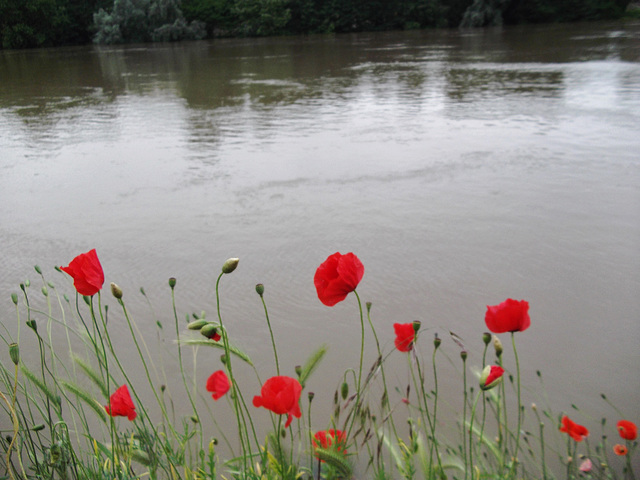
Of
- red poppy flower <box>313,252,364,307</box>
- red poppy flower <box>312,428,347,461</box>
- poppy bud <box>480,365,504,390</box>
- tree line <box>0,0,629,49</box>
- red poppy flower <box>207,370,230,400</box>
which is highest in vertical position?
tree line <box>0,0,629,49</box>

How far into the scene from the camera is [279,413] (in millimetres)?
1006

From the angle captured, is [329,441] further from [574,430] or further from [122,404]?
[574,430]

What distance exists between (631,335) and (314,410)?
1.15m

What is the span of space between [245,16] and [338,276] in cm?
2377

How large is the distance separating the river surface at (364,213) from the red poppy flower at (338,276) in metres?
0.82

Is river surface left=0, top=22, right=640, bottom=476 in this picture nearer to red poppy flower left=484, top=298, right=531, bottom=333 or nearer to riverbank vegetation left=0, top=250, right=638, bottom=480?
riverbank vegetation left=0, top=250, right=638, bottom=480

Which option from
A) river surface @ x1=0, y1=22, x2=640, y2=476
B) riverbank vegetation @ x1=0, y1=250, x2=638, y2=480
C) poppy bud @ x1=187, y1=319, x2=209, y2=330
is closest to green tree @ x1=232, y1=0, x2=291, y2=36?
river surface @ x1=0, y1=22, x2=640, y2=476

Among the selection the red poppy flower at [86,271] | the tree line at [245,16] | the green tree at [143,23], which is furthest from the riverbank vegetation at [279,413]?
the tree line at [245,16]

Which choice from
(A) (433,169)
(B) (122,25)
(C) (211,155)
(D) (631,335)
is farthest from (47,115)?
(B) (122,25)

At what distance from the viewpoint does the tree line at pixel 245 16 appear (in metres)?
A: 21.3

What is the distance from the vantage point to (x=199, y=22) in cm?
2238

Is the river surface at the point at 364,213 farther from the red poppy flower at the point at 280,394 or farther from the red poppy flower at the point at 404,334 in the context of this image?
the red poppy flower at the point at 280,394

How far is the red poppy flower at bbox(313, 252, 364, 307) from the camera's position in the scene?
1002mm

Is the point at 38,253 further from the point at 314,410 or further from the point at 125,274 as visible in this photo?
the point at 314,410
